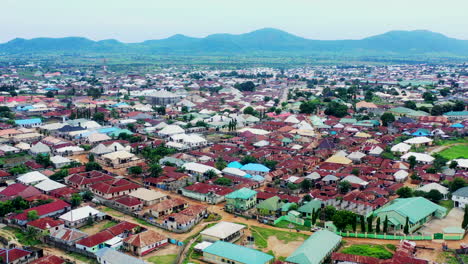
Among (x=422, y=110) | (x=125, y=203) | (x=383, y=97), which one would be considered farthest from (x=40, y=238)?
(x=383, y=97)

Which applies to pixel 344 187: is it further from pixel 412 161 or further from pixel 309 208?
pixel 412 161

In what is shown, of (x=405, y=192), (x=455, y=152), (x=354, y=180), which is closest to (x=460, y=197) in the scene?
(x=405, y=192)

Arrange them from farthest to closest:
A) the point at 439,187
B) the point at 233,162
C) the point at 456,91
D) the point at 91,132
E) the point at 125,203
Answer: the point at 456,91 < the point at 91,132 < the point at 233,162 < the point at 439,187 < the point at 125,203

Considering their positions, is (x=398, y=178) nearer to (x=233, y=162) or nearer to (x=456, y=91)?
(x=233, y=162)

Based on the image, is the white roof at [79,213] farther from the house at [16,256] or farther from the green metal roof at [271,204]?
the green metal roof at [271,204]

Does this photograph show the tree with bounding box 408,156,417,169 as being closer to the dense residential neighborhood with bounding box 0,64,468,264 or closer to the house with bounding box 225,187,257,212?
the dense residential neighborhood with bounding box 0,64,468,264

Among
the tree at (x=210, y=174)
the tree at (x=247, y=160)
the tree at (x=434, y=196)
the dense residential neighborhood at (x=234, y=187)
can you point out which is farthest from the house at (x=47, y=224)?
the tree at (x=434, y=196)
